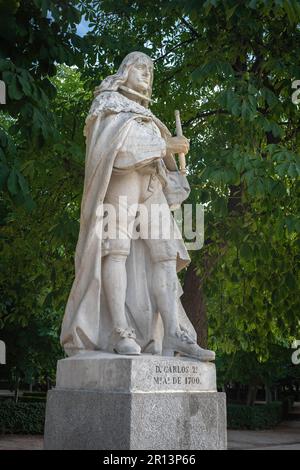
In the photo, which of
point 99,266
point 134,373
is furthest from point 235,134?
point 134,373

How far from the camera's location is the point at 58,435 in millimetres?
5578

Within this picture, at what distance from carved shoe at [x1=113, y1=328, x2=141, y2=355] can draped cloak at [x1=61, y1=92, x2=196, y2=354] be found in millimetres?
222

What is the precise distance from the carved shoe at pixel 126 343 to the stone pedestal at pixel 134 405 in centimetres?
12

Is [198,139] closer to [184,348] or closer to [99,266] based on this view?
[99,266]

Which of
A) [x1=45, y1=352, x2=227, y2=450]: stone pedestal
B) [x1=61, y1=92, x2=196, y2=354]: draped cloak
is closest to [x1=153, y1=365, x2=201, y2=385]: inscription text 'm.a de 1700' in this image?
[x1=45, y1=352, x2=227, y2=450]: stone pedestal

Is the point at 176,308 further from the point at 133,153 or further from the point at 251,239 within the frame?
the point at 251,239

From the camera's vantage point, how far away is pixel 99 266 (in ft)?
19.5

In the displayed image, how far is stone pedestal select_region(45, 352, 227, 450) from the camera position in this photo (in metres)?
5.17

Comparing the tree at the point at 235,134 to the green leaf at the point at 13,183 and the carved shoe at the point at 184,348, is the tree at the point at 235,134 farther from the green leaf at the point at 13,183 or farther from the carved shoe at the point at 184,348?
the carved shoe at the point at 184,348

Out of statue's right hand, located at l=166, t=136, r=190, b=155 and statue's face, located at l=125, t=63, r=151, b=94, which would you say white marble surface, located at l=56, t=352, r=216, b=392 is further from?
statue's face, located at l=125, t=63, r=151, b=94

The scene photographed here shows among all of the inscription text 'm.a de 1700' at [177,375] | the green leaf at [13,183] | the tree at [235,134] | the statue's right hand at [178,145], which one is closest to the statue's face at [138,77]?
the statue's right hand at [178,145]

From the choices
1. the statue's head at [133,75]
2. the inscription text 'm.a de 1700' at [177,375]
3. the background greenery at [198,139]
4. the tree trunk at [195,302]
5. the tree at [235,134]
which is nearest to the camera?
the inscription text 'm.a de 1700' at [177,375]

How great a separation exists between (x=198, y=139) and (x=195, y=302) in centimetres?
298

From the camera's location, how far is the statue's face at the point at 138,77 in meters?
6.53
